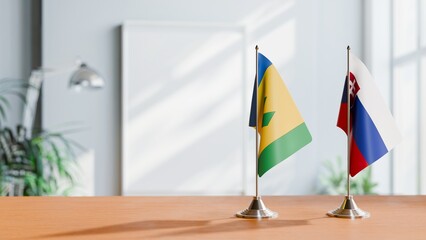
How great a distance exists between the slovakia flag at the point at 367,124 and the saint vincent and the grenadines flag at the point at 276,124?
0.13m

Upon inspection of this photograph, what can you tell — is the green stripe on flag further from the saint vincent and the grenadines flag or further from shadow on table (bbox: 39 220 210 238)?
shadow on table (bbox: 39 220 210 238)

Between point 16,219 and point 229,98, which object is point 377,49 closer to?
point 229,98

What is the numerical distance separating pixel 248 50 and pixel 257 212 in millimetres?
4308

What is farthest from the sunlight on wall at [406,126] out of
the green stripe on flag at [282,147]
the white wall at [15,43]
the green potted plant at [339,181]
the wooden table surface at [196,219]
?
the green stripe on flag at [282,147]

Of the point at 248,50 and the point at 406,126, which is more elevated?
the point at 248,50

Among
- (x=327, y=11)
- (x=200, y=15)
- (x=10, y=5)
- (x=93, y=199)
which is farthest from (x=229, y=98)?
(x=93, y=199)

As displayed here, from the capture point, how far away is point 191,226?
148 centimetres

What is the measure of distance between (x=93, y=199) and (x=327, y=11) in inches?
181

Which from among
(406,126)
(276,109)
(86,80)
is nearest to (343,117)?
(276,109)

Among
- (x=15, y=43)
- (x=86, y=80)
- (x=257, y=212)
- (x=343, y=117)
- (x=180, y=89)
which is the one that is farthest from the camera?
(x=180, y=89)

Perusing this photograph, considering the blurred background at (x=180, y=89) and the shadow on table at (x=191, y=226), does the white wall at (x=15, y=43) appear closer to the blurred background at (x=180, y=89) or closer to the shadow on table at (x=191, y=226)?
the blurred background at (x=180, y=89)

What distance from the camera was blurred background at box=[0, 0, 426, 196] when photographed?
5.68 metres

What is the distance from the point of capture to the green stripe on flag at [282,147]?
162 cm

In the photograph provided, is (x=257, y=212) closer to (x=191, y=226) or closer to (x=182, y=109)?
(x=191, y=226)
